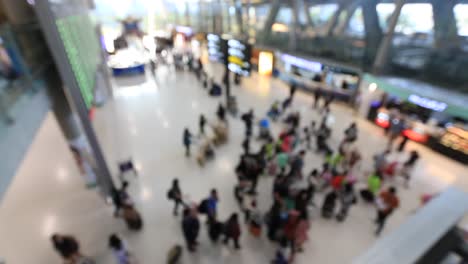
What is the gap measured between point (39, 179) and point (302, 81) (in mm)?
13697

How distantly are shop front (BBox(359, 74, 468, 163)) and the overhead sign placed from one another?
4509mm

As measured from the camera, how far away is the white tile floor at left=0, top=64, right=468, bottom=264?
539 centimetres

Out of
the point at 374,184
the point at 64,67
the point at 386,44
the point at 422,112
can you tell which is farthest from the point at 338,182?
the point at 64,67

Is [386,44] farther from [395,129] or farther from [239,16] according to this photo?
[239,16]

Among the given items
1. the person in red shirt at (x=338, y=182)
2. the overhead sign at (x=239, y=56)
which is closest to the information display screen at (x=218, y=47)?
the overhead sign at (x=239, y=56)

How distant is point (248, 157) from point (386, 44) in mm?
6154

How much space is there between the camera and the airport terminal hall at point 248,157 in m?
4.55

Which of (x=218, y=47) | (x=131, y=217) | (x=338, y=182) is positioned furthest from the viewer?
(x=218, y=47)

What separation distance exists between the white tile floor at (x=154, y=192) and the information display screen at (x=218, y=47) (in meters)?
2.74

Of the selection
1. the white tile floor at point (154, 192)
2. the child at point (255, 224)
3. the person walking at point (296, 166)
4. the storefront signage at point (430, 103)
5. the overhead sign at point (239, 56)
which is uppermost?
the overhead sign at point (239, 56)

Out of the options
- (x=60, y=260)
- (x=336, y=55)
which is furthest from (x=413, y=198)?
(x=60, y=260)

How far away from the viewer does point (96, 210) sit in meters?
6.38

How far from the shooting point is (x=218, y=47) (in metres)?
10.5

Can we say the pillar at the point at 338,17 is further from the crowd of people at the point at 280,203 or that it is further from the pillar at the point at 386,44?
the crowd of people at the point at 280,203
